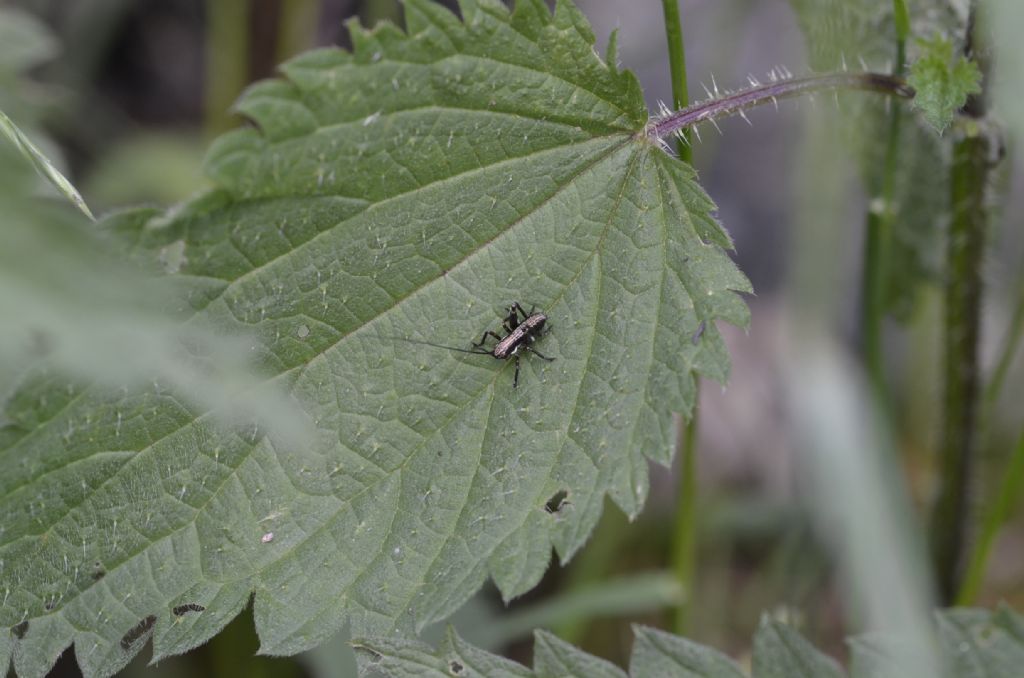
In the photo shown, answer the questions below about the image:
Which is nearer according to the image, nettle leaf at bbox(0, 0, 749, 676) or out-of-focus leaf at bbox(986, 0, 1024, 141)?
out-of-focus leaf at bbox(986, 0, 1024, 141)

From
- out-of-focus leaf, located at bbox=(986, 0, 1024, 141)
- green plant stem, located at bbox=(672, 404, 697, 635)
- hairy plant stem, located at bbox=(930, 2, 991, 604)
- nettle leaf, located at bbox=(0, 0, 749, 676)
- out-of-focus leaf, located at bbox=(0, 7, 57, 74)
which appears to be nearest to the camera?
out-of-focus leaf, located at bbox=(986, 0, 1024, 141)

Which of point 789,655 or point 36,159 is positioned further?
point 789,655

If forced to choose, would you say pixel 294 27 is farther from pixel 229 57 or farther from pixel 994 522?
pixel 994 522

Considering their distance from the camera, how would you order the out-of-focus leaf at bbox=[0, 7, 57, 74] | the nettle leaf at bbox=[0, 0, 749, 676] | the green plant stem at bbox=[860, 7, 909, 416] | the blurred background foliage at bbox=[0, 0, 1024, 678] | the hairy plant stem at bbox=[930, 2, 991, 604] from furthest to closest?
1. the out-of-focus leaf at bbox=[0, 7, 57, 74]
2. the blurred background foliage at bbox=[0, 0, 1024, 678]
3. the hairy plant stem at bbox=[930, 2, 991, 604]
4. the green plant stem at bbox=[860, 7, 909, 416]
5. the nettle leaf at bbox=[0, 0, 749, 676]

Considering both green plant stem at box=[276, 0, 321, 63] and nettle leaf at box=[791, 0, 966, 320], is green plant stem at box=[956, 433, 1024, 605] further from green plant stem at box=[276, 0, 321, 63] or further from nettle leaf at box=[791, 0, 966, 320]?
green plant stem at box=[276, 0, 321, 63]

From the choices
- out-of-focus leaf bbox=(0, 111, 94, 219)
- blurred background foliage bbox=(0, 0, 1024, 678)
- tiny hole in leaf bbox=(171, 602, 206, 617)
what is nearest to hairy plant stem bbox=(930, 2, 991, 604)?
blurred background foliage bbox=(0, 0, 1024, 678)

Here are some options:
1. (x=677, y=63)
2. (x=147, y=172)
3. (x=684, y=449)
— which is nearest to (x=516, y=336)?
(x=677, y=63)

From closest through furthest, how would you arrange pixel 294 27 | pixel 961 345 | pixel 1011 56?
pixel 1011 56 < pixel 961 345 < pixel 294 27

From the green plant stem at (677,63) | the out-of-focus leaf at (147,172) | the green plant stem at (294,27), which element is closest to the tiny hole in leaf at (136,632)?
the green plant stem at (677,63)
